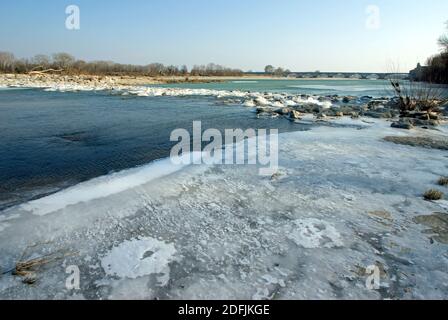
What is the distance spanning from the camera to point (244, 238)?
152 inches

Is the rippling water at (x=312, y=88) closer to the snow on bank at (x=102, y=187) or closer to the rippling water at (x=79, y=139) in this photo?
the rippling water at (x=79, y=139)

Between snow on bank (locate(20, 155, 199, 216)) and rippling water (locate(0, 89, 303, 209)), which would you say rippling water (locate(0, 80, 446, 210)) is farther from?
snow on bank (locate(20, 155, 199, 216))

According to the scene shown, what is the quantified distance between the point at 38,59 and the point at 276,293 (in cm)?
9113

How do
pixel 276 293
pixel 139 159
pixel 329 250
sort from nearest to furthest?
pixel 276 293
pixel 329 250
pixel 139 159

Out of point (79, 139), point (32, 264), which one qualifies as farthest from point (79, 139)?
point (32, 264)

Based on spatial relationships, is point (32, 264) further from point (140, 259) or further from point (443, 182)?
point (443, 182)

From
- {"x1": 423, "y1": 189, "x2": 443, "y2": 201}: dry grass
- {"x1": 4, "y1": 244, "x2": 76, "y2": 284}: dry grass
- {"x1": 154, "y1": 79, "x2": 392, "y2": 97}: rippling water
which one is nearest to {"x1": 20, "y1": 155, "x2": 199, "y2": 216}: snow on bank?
{"x1": 4, "y1": 244, "x2": 76, "y2": 284}: dry grass

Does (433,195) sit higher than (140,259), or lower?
higher

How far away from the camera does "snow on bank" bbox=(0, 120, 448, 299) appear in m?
2.96

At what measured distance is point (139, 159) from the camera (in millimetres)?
7754
